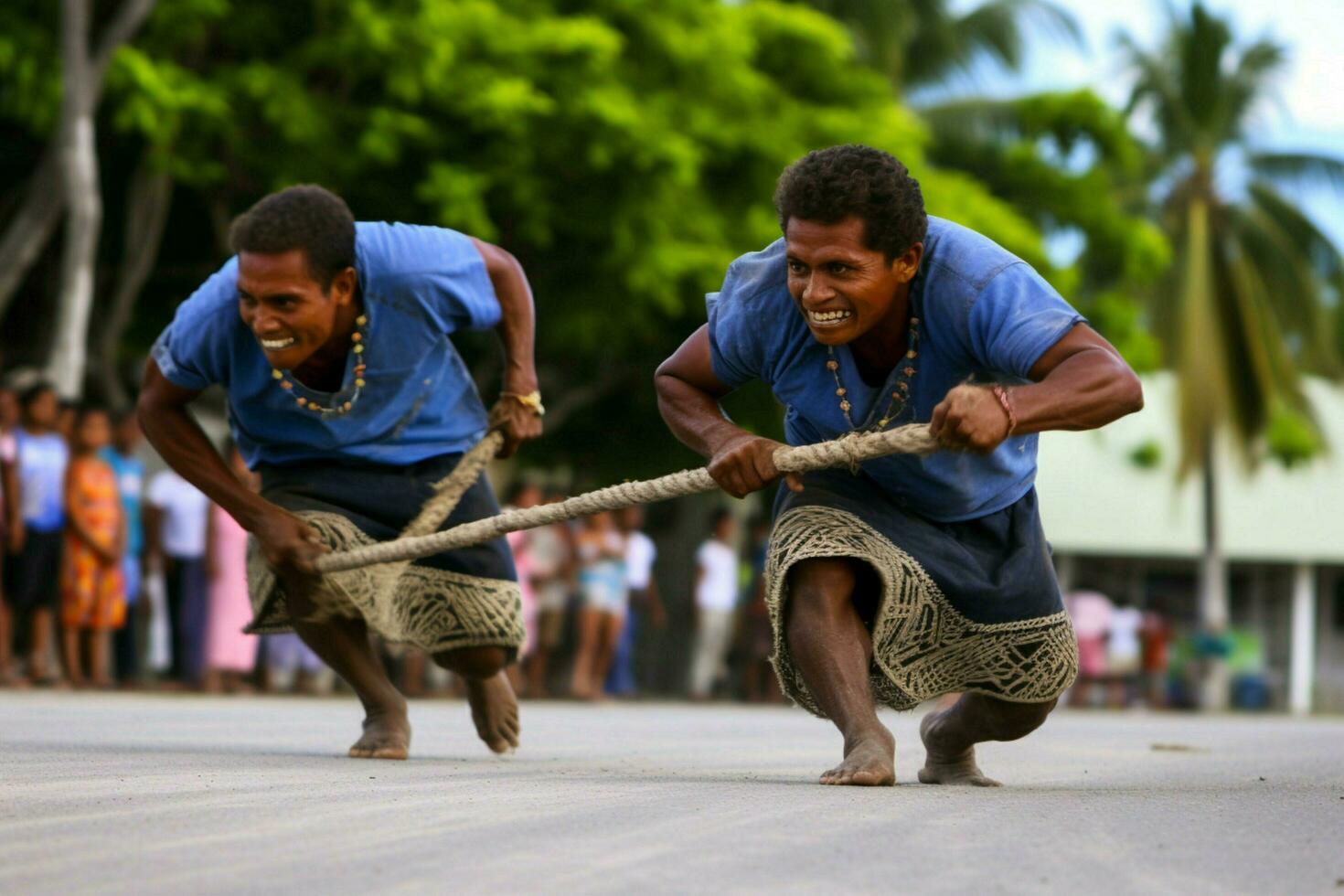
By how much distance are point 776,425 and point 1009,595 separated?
521 inches

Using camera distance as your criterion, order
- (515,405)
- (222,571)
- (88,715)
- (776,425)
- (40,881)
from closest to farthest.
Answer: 1. (40,881)
2. (515,405)
3. (88,715)
4. (222,571)
5. (776,425)

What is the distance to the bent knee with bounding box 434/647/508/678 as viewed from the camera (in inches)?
267

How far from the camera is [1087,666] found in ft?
80.6

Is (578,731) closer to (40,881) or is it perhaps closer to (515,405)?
(515,405)

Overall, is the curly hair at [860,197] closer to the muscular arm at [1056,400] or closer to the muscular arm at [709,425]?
the muscular arm at [1056,400]

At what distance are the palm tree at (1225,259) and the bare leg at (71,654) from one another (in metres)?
21.5

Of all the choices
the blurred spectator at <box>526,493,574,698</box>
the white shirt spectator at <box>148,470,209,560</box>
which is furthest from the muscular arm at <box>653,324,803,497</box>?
the blurred spectator at <box>526,493,574,698</box>

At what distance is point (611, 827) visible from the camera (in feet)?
13.4

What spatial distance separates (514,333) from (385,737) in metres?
1.27

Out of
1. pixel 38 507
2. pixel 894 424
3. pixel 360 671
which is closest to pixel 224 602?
pixel 38 507

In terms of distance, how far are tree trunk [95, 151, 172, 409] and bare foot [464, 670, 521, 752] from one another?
32.7 feet

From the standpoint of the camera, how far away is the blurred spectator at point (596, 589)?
16.4 meters

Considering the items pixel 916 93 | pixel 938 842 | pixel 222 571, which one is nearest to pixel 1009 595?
pixel 938 842

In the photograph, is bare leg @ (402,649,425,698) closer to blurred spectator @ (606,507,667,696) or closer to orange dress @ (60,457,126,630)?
blurred spectator @ (606,507,667,696)
